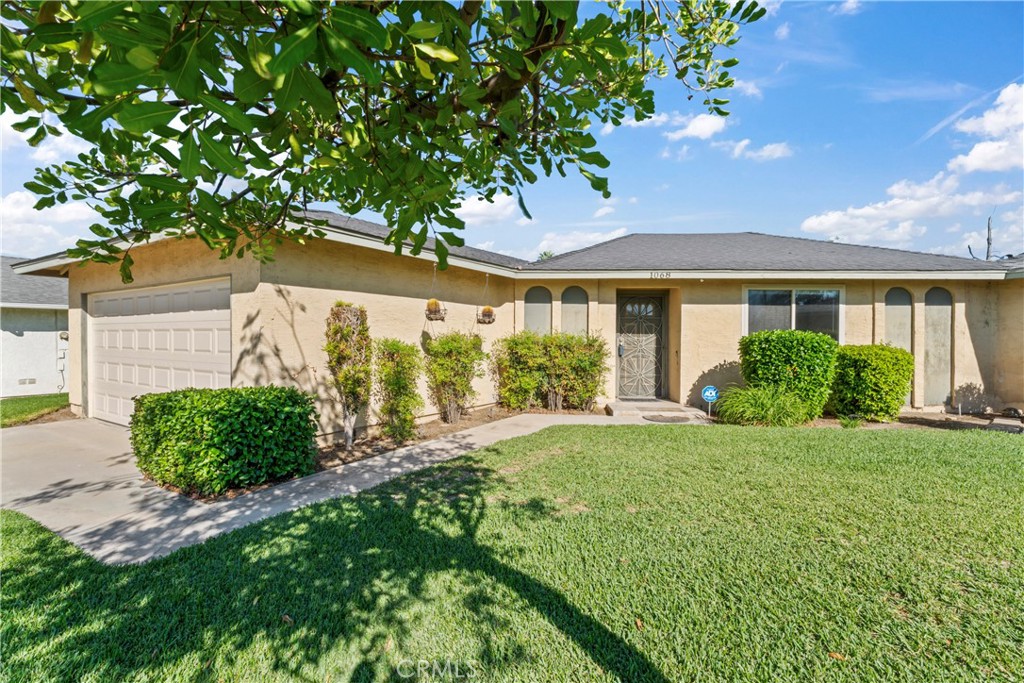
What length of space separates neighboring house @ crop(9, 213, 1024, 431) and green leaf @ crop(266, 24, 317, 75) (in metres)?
6.10

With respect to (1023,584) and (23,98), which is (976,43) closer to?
(1023,584)

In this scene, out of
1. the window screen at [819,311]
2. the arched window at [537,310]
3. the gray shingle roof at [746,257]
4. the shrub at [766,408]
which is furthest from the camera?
the arched window at [537,310]

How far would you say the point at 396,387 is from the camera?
775cm

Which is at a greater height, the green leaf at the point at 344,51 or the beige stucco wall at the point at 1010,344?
the green leaf at the point at 344,51

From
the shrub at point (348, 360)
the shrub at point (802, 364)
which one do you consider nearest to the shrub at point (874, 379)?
the shrub at point (802, 364)

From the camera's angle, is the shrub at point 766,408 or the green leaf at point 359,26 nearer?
the green leaf at point 359,26

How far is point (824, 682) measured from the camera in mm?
2242

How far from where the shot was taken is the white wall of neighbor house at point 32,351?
13.3m

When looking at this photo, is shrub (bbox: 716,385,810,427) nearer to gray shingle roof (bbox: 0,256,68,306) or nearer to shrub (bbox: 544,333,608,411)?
shrub (bbox: 544,333,608,411)

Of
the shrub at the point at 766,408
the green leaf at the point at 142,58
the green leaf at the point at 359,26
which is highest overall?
the green leaf at the point at 359,26

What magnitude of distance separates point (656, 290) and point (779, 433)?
4.98 metres

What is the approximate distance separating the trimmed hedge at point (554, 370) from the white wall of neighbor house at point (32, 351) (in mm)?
14661

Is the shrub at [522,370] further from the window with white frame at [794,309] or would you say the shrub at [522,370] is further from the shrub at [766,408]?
the window with white frame at [794,309]

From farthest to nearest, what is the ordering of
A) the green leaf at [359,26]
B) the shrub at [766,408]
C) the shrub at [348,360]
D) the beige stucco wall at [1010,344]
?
the beige stucco wall at [1010,344]
the shrub at [766,408]
the shrub at [348,360]
the green leaf at [359,26]
